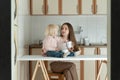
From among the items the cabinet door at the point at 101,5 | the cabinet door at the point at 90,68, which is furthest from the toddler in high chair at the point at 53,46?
the cabinet door at the point at 101,5

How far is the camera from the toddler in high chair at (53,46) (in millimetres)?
3773

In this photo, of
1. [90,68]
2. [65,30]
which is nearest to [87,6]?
[90,68]

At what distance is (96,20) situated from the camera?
5.75m

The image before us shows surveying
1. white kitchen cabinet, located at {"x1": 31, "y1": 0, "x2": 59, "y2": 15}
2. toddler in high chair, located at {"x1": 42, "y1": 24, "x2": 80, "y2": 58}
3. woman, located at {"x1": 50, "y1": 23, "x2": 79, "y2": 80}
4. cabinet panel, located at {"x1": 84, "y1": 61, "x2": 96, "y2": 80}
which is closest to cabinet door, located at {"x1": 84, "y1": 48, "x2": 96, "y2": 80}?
cabinet panel, located at {"x1": 84, "y1": 61, "x2": 96, "y2": 80}

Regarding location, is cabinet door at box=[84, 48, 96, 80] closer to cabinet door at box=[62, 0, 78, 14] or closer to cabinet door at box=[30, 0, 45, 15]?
cabinet door at box=[62, 0, 78, 14]

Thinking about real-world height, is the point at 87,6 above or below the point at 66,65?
above

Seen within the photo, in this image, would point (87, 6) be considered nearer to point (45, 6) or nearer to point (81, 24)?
point (81, 24)

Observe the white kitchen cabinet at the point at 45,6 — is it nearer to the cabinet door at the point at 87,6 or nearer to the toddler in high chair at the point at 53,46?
the cabinet door at the point at 87,6

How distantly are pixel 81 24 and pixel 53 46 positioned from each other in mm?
1860

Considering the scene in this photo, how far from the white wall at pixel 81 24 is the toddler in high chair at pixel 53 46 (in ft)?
5.54

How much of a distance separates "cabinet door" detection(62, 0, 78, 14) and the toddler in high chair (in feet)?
4.99

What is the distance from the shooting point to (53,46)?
4.04 meters
